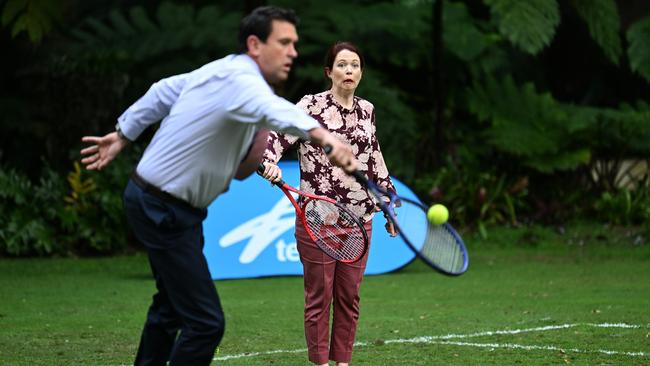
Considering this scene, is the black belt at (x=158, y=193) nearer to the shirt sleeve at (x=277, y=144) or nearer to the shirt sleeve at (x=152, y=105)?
the shirt sleeve at (x=152, y=105)

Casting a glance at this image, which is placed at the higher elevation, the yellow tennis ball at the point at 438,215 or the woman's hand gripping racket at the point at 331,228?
the yellow tennis ball at the point at 438,215

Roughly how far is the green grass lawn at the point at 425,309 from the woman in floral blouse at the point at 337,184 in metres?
0.62

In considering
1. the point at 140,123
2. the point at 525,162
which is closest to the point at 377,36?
the point at 525,162

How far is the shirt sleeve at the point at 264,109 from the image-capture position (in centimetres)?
427

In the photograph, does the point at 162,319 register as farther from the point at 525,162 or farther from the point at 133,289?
the point at 525,162

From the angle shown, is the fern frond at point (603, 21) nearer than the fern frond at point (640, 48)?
Yes

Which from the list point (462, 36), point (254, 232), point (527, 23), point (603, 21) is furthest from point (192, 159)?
point (462, 36)

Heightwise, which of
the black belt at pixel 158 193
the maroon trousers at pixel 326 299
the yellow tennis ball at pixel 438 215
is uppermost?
the black belt at pixel 158 193

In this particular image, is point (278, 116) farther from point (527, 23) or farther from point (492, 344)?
point (527, 23)

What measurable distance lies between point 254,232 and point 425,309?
251 centimetres

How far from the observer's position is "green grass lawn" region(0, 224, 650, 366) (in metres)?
6.89

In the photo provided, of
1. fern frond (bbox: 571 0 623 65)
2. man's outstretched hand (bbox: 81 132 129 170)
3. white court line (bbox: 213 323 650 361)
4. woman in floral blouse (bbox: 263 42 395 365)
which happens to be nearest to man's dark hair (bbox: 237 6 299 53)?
man's outstretched hand (bbox: 81 132 129 170)

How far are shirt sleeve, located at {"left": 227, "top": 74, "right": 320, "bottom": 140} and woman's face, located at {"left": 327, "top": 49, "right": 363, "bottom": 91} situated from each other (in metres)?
1.60

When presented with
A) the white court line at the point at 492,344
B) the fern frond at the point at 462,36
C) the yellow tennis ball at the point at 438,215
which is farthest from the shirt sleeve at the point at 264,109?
the fern frond at the point at 462,36
